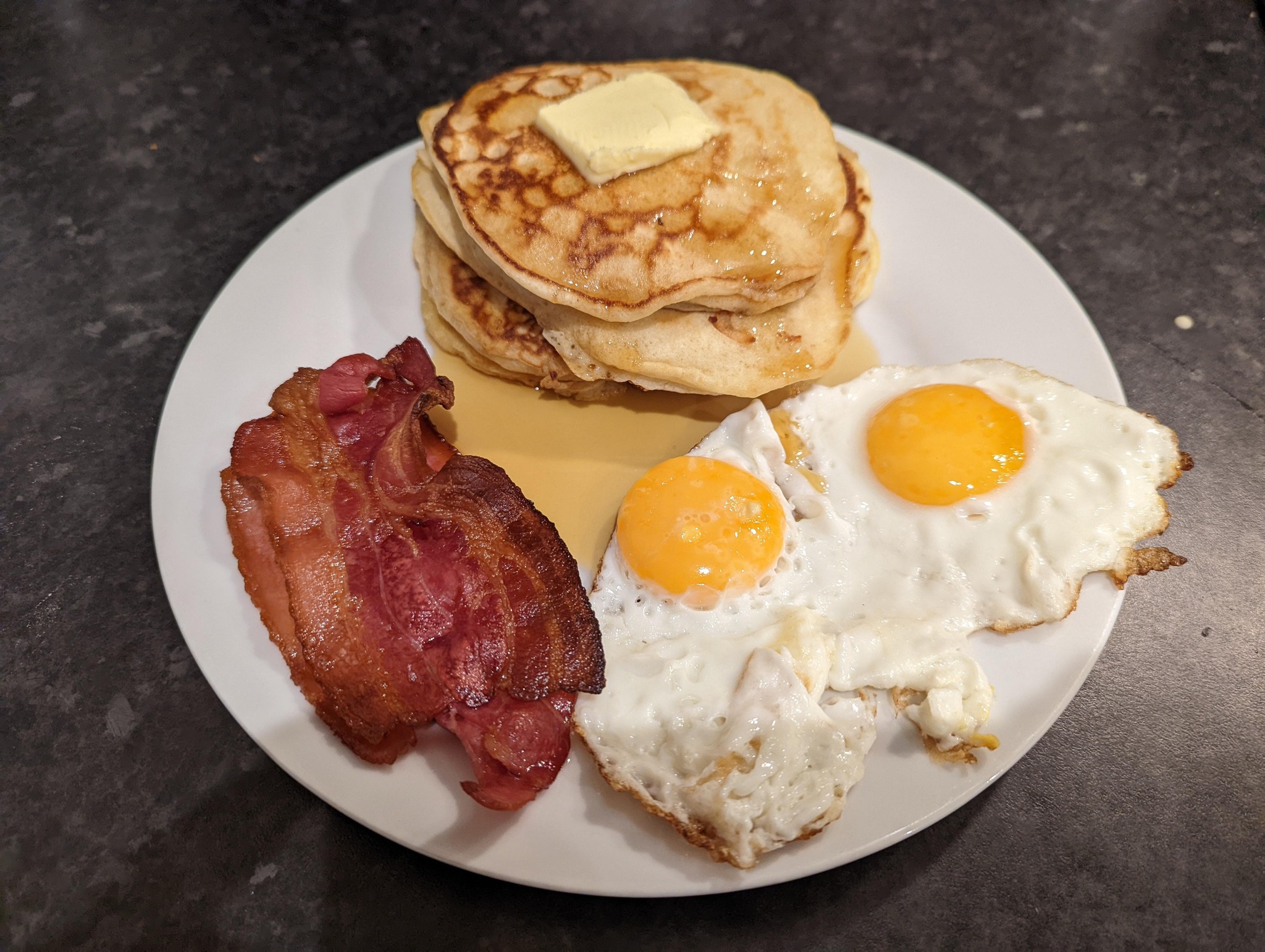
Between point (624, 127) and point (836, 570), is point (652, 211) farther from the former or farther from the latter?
Result: point (836, 570)

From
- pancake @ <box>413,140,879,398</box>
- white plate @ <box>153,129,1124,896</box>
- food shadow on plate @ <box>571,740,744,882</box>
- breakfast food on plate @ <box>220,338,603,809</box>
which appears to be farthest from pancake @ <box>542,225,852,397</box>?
food shadow on plate @ <box>571,740,744,882</box>

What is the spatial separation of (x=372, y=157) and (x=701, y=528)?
1.99 m

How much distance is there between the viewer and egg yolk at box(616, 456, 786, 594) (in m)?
1.87

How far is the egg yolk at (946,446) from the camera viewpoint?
76.5 inches

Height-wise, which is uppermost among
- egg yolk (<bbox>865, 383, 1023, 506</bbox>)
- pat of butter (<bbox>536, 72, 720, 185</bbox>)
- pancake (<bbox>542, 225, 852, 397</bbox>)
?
pat of butter (<bbox>536, 72, 720, 185</bbox>)

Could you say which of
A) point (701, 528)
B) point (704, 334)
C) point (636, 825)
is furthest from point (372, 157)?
point (636, 825)

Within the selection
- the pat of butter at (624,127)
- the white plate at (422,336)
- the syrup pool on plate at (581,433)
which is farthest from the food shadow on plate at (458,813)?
the pat of butter at (624,127)

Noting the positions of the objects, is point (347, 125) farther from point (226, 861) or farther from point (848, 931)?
point (848, 931)

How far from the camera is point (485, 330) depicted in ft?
7.32

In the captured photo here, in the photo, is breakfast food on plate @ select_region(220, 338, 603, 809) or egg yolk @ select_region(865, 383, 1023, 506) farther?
egg yolk @ select_region(865, 383, 1023, 506)

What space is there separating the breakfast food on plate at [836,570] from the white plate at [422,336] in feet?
0.24

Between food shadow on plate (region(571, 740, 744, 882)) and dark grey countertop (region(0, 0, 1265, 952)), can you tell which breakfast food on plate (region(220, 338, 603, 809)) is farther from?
dark grey countertop (region(0, 0, 1265, 952))

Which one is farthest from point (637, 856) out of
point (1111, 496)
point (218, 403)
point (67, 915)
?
point (218, 403)

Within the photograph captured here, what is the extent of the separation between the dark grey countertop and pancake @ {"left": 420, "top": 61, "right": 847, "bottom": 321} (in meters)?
0.91
